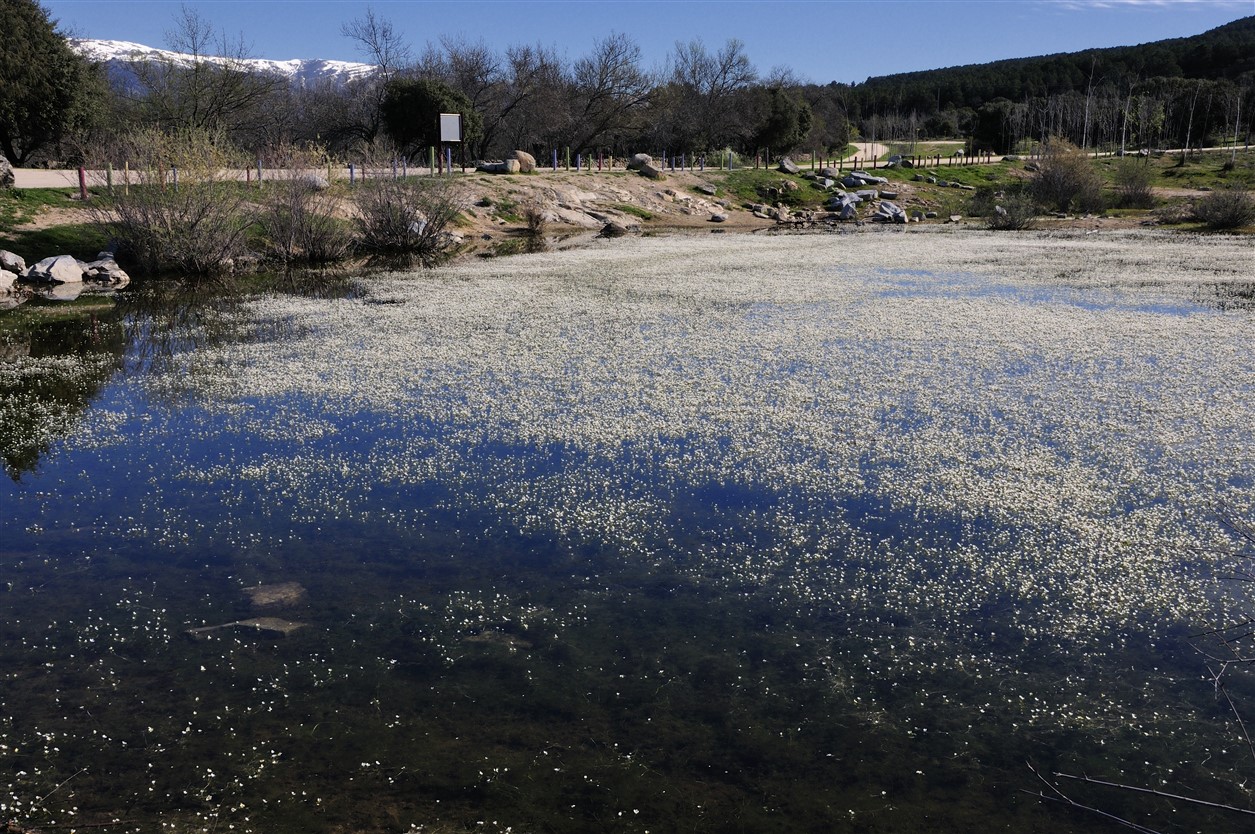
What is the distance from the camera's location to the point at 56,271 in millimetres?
24469

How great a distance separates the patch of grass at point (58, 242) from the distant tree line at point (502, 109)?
2.54 meters

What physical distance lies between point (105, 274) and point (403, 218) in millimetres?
10081

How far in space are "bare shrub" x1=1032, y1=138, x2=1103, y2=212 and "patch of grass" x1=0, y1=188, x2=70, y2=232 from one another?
4583 cm

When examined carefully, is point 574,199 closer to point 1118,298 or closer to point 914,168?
point 1118,298

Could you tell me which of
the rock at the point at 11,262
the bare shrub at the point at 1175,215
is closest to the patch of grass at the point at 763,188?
the bare shrub at the point at 1175,215

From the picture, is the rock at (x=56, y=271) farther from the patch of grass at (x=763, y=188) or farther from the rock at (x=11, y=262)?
the patch of grass at (x=763, y=188)

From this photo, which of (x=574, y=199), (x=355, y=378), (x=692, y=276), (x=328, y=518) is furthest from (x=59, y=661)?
(x=574, y=199)

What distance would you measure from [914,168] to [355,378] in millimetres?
64667

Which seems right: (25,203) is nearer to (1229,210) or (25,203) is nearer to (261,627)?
(261,627)

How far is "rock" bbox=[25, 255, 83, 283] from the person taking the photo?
24391 mm

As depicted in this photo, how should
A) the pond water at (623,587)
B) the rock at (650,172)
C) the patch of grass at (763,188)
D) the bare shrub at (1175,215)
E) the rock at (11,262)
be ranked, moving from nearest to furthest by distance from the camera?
the pond water at (623,587) < the rock at (11,262) < the bare shrub at (1175,215) < the rock at (650,172) < the patch of grass at (763,188)

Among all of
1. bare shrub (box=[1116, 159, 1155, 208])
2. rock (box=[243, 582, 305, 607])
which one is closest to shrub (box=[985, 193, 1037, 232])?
bare shrub (box=[1116, 159, 1155, 208])

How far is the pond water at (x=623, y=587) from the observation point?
505 centimetres

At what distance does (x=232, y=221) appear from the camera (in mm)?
26641
